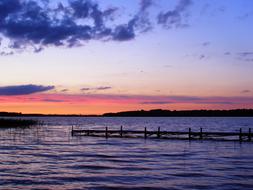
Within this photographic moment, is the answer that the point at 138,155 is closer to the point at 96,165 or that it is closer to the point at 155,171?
the point at 96,165

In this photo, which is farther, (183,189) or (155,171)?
(155,171)

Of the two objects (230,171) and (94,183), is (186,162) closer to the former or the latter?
(230,171)

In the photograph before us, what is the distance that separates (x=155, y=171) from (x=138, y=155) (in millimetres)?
9779

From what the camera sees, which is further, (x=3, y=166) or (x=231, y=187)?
(x=3, y=166)

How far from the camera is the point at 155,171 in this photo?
2445cm

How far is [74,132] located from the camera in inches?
2657

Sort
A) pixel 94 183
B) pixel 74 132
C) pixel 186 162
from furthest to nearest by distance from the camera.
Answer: pixel 74 132 → pixel 186 162 → pixel 94 183

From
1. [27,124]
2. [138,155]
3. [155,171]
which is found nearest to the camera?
[155,171]

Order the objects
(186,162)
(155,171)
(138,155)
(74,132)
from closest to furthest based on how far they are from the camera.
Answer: (155,171) < (186,162) < (138,155) < (74,132)

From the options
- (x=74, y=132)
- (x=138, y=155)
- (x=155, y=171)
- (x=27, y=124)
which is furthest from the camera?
(x=27, y=124)

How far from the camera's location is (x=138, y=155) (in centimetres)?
3419

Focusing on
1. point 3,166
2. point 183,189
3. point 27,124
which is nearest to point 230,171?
point 183,189

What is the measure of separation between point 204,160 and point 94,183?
515 inches

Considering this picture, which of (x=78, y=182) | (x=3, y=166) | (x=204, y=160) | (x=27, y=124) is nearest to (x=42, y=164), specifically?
(x=3, y=166)
